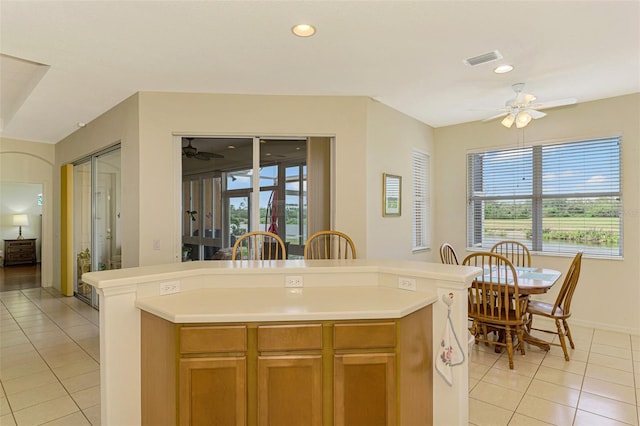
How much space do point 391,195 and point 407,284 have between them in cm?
246

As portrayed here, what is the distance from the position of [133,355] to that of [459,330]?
1.83 m

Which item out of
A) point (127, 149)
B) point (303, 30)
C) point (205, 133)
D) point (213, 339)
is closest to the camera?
point (213, 339)

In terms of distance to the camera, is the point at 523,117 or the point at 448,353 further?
the point at 523,117

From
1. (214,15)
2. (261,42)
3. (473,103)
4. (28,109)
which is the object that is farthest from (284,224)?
(28,109)

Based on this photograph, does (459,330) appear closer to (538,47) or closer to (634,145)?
(538,47)

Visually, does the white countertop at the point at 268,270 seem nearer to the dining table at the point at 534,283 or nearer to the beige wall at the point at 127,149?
the dining table at the point at 534,283

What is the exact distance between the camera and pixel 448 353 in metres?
1.96

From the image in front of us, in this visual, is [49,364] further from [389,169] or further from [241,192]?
[389,169]

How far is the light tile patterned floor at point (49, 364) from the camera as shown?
2590 mm

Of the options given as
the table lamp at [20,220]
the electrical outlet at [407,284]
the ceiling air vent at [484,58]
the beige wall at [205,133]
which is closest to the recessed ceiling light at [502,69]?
the ceiling air vent at [484,58]

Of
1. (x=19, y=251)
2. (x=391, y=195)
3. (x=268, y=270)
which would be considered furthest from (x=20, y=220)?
(x=268, y=270)

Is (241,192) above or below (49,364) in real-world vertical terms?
above

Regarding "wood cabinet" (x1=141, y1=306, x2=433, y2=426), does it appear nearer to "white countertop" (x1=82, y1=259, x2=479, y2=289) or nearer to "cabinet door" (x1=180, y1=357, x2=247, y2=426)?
"cabinet door" (x1=180, y1=357, x2=247, y2=426)

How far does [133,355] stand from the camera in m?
2.03
